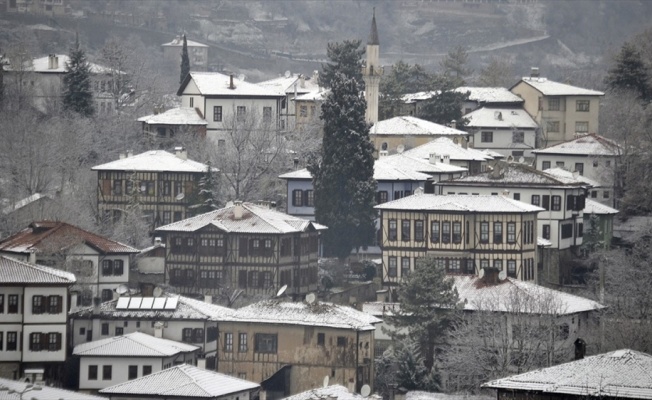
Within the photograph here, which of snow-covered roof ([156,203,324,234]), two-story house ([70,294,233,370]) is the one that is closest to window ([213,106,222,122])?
snow-covered roof ([156,203,324,234])

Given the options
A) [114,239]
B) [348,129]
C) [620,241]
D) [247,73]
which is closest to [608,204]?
[620,241]

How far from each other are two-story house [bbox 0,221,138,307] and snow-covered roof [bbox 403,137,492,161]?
69.2 ft

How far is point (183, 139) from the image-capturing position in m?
105

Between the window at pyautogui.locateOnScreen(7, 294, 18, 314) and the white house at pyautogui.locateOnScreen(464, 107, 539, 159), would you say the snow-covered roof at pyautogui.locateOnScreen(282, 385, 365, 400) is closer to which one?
the window at pyautogui.locateOnScreen(7, 294, 18, 314)

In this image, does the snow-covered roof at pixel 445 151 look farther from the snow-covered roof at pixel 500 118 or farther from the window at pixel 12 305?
the window at pixel 12 305

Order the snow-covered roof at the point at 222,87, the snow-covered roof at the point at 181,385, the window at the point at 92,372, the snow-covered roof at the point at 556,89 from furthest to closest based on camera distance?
the snow-covered roof at the point at 556,89 → the snow-covered roof at the point at 222,87 → the window at the point at 92,372 → the snow-covered roof at the point at 181,385

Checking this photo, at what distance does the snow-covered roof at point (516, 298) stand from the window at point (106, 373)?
12092 mm

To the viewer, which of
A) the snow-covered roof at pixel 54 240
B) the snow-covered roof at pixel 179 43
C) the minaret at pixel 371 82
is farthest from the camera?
the snow-covered roof at pixel 179 43

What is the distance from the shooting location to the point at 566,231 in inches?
3647

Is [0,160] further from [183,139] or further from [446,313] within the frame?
[446,313]

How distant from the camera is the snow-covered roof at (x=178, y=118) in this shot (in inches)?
4214

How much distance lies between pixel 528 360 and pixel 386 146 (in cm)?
3512

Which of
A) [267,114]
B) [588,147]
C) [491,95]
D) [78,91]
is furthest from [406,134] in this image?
[78,91]

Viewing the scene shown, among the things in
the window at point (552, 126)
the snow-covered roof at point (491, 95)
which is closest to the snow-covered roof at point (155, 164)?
the snow-covered roof at point (491, 95)
